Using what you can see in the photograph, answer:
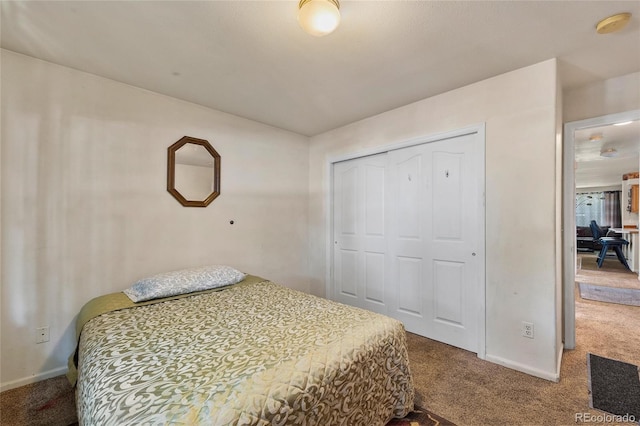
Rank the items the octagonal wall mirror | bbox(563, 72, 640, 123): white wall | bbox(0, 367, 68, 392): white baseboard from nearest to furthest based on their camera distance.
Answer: bbox(0, 367, 68, 392): white baseboard < bbox(563, 72, 640, 123): white wall < the octagonal wall mirror

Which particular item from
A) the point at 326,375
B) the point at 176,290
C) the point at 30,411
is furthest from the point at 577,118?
the point at 30,411

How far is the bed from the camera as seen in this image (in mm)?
896

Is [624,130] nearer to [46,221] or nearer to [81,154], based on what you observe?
[81,154]

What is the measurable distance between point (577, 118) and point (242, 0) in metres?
2.89

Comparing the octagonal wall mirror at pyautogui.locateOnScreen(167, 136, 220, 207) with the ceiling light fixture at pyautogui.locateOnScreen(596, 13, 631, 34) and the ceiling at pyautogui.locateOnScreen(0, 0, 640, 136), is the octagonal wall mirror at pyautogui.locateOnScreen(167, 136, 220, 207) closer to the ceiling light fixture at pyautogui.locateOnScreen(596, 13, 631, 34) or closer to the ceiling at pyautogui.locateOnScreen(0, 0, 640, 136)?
the ceiling at pyautogui.locateOnScreen(0, 0, 640, 136)

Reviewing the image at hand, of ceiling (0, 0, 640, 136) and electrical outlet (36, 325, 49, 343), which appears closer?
ceiling (0, 0, 640, 136)

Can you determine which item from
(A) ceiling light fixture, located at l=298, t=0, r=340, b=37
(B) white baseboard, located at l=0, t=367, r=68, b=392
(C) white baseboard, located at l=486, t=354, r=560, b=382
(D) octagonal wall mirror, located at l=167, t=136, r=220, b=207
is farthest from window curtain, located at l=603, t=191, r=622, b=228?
(B) white baseboard, located at l=0, t=367, r=68, b=392

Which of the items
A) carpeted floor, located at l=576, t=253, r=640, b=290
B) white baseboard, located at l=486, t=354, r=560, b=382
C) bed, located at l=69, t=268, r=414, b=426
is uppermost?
bed, located at l=69, t=268, r=414, b=426

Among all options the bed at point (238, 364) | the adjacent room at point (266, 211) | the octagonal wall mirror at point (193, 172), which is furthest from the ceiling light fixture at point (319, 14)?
the octagonal wall mirror at point (193, 172)

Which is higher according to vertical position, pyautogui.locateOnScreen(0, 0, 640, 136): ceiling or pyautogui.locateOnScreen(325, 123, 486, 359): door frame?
pyautogui.locateOnScreen(0, 0, 640, 136): ceiling

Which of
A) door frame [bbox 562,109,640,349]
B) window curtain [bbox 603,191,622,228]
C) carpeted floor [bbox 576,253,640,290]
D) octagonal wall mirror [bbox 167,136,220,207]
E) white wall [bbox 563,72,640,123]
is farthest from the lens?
window curtain [bbox 603,191,622,228]

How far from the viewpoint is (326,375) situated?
3.67 ft

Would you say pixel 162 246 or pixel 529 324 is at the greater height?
pixel 162 246

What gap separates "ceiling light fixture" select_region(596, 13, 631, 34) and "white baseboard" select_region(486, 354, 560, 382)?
2.24 m
